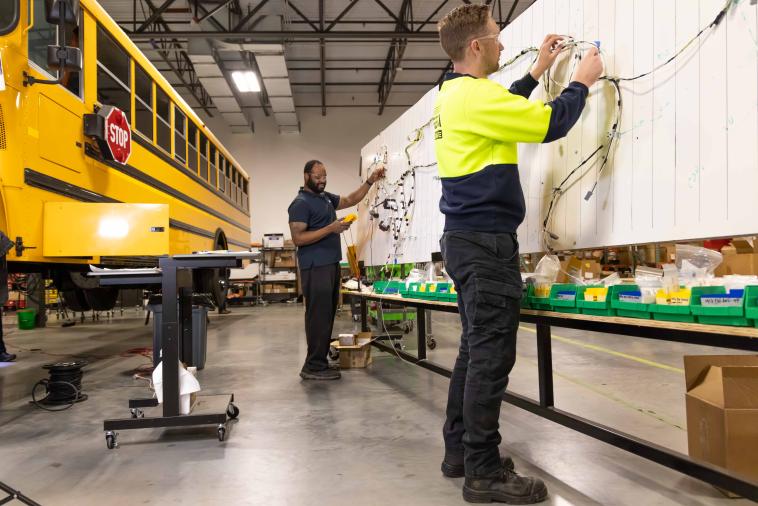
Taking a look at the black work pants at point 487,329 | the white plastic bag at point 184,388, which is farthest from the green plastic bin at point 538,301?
the white plastic bag at point 184,388

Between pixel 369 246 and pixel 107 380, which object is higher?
pixel 369 246

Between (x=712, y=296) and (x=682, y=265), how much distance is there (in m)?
0.31

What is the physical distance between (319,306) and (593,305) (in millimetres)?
2368

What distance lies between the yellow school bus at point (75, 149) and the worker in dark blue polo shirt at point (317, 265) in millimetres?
926

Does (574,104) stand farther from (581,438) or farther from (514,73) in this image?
(581,438)

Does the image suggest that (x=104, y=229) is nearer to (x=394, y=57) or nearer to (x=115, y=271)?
(x=115, y=271)

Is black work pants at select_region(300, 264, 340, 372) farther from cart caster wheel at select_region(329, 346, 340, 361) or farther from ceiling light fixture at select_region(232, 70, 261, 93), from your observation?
ceiling light fixture at select_region(232, 70, 261, 93)

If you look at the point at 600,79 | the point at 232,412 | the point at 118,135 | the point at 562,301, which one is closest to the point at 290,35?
the point at 118,135

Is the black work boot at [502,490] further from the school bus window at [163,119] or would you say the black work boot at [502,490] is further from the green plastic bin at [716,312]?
the school bus window at [163,119]

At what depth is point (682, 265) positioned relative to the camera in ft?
5.49

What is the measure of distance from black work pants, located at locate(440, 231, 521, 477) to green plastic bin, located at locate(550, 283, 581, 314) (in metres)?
0.25

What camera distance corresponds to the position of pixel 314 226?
13.1 ft

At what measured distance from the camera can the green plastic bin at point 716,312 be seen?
1312 mm

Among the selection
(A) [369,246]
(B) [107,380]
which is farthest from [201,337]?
(A) [369,246]
